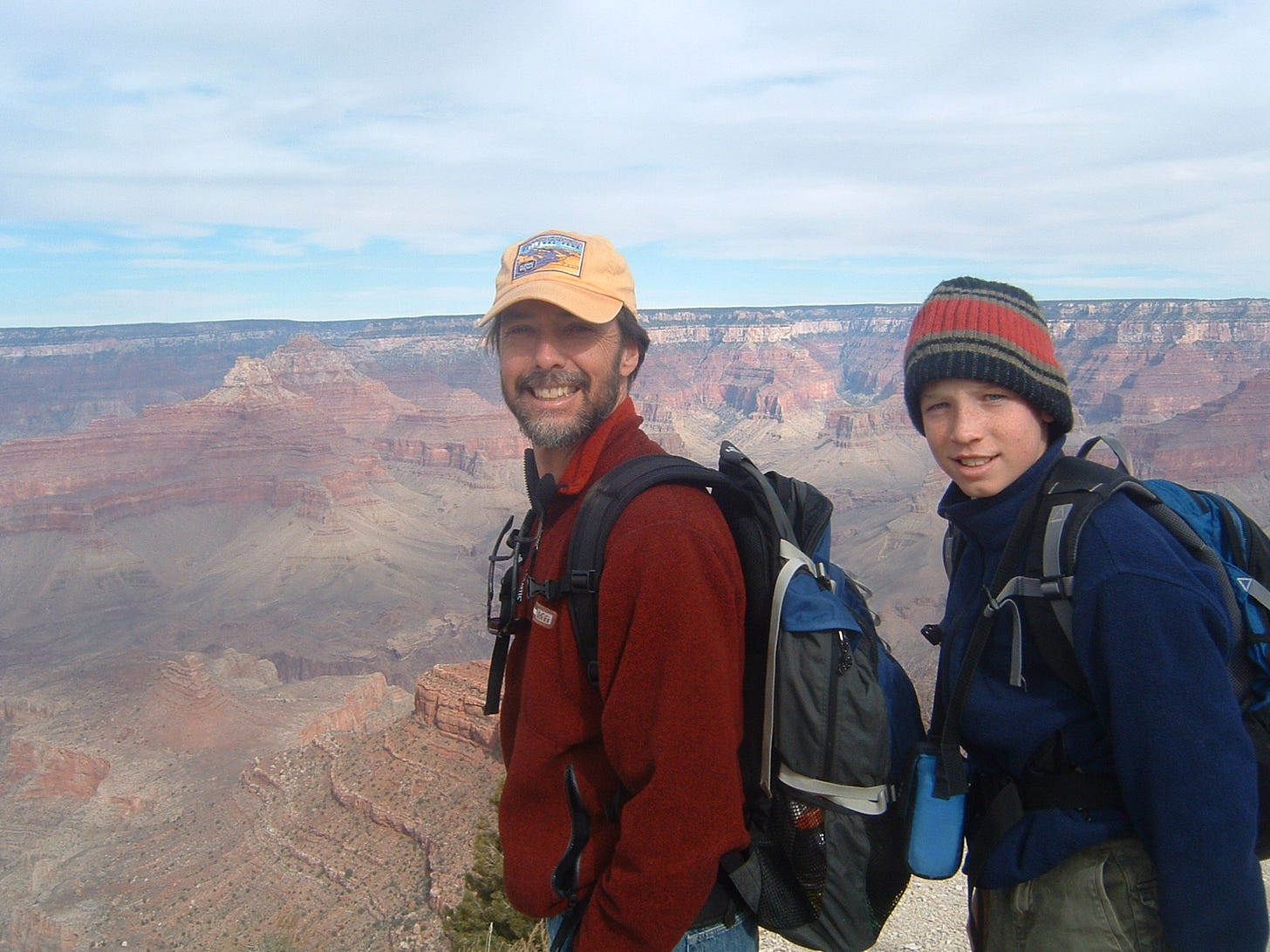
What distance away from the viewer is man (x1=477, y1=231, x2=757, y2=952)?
77.8 inches

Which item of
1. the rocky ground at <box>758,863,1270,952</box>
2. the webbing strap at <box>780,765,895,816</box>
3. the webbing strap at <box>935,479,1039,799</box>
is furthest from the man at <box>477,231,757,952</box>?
the rocky ground at <box>758,863,1270,952</box>

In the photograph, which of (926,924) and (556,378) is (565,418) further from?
(926,924)

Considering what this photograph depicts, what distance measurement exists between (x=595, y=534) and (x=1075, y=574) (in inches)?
46.0

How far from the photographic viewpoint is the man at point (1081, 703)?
5.99 feet

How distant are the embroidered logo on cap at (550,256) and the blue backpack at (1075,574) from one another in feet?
4.83

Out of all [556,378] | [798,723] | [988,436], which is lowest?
[798,723]

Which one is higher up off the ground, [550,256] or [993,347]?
[550,256]

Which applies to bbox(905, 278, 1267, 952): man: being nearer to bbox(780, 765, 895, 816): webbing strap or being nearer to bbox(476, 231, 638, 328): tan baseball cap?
bbox(780, 765, 895, 816): webbing strap

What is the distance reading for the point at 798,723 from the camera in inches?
82.7

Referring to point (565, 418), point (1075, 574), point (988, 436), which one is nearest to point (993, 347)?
point (988, 436)

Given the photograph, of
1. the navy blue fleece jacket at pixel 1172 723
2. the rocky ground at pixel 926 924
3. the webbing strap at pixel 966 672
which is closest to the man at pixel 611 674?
the webbing strap at pixel 966 672

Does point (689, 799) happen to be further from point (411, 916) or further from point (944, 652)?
point (411, 916)

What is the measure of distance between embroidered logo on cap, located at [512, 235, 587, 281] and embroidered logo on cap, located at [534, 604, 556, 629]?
99cm

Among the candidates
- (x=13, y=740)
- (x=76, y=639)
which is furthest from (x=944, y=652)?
(x=76, y=639)
